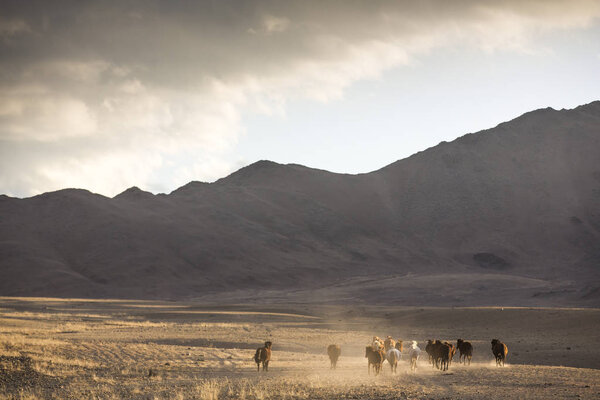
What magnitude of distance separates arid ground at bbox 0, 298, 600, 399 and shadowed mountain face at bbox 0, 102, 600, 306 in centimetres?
4477

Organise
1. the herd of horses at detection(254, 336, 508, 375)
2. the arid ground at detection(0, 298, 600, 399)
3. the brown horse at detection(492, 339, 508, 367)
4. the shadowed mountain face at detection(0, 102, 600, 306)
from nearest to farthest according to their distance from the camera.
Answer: the arid ground at detection(0, 298, 600, 399) < the herd of horses at detection(254, 336, 508, 375) < the brown horse at detection(492, 339, 508, 367) < the shadowed mountain face at detection(0, 102, 600, 306)

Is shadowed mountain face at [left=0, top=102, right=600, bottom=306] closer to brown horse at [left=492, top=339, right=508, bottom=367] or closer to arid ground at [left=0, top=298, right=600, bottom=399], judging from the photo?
arid ground at [left=0, top=298, right=600, bottom=399]

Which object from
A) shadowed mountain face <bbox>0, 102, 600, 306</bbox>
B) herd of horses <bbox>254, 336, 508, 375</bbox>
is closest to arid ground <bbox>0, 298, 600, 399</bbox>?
herd of horses <bbox>254, 336, 508, 375</bbox>

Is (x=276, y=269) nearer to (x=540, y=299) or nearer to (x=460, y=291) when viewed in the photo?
(x=460, y=291)

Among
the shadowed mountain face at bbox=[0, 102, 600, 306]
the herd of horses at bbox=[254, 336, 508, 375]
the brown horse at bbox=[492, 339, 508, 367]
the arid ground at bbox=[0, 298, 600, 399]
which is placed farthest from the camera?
the shadowed mountain face at bbox=[0, 102, 600, 306]

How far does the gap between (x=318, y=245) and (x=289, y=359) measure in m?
136

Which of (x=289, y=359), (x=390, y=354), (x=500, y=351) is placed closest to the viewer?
(x=390, y=354)

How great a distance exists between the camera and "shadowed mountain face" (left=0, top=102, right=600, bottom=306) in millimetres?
117812

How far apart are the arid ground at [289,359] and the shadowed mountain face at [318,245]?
44767mm

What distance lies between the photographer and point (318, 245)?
550 ft

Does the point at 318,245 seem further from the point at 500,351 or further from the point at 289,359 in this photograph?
the point at 500,351

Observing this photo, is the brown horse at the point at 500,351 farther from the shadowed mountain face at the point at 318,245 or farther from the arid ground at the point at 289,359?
the shadowed mountain face at the point at 318,245

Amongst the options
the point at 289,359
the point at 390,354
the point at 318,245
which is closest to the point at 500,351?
the point at 390,354

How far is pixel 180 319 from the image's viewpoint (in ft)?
206
